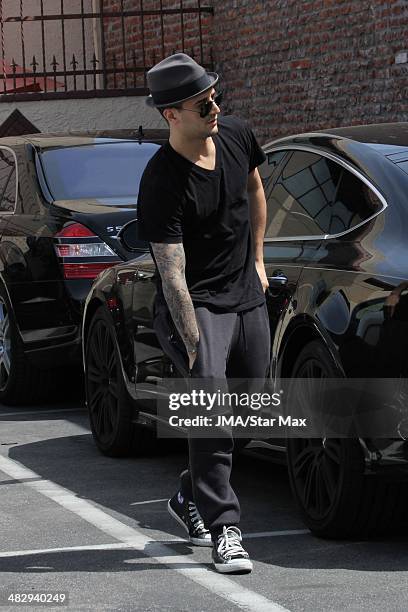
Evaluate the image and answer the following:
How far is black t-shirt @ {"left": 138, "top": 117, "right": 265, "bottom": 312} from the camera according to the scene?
5.41 m

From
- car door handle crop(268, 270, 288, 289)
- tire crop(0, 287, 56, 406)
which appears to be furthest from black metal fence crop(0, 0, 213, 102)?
car door handle crop(268, 270, 288, 289)

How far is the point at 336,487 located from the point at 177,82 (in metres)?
1.56

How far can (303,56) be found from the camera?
1456cm

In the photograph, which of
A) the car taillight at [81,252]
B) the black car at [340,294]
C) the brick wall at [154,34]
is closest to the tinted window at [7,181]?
the car taillight at [81,252]

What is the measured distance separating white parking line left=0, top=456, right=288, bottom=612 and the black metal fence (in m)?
9.42

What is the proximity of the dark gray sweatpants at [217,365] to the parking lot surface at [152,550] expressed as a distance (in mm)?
234

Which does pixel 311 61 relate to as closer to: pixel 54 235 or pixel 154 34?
pixel 154 34

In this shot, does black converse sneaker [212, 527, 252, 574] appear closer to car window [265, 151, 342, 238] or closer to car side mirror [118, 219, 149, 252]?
car window [265, 151, 342, 238]

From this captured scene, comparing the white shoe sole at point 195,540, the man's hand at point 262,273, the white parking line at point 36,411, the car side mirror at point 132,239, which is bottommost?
the white parking line at point 36,411

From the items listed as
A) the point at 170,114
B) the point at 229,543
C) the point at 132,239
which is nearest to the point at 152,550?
the point at 229,543

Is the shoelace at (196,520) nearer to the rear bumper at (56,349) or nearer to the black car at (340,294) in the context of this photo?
the black car at (340,294)

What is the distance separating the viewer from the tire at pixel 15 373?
9641mm

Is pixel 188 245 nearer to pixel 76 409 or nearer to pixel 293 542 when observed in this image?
pixel 293 542

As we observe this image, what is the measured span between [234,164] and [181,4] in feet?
37.9
